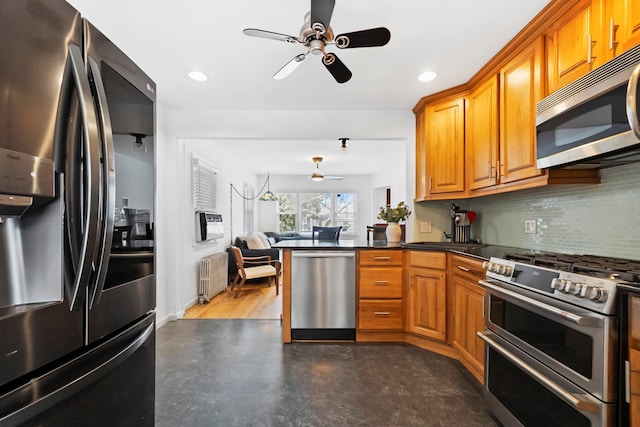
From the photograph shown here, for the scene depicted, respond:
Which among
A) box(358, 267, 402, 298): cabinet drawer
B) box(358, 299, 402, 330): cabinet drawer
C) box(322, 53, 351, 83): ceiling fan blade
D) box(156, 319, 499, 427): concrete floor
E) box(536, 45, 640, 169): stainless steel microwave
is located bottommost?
box(156, 319, 499, 427): concrete floor

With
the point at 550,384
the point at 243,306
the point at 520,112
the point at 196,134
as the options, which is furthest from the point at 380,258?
the point at 196,134

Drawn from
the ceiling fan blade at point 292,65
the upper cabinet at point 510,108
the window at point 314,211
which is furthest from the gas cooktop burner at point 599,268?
the window at point 314,211

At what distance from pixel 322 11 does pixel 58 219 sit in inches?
56.4

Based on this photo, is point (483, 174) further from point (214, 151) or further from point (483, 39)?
point (214, 151)

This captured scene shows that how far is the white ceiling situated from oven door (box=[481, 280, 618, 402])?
1.61 metres

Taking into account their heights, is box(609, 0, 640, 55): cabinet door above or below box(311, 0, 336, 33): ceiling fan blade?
below

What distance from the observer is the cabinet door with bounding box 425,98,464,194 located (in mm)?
2902

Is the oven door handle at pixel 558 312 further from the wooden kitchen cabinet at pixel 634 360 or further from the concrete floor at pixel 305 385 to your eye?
the concrete floor at pixel 305 385

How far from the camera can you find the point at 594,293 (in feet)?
3.90

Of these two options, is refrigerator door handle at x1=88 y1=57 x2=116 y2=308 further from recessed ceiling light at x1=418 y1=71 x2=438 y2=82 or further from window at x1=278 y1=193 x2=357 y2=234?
window at x1=278 y1=193 x2=357 y2=234

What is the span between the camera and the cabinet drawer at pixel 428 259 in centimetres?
271

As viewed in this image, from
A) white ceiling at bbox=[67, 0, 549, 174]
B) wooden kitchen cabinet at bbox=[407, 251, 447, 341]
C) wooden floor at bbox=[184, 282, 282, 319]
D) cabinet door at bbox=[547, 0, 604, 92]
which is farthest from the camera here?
wooden floor at bbox=[184, 282, 282, 319]

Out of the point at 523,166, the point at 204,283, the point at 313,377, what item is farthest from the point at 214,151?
the point at 523,166

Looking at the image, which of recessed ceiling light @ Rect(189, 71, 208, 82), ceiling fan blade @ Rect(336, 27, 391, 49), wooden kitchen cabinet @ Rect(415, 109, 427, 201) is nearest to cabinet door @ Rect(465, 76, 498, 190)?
wooden kitchen cabinet @ Rect(415, 109, 427, 201)
